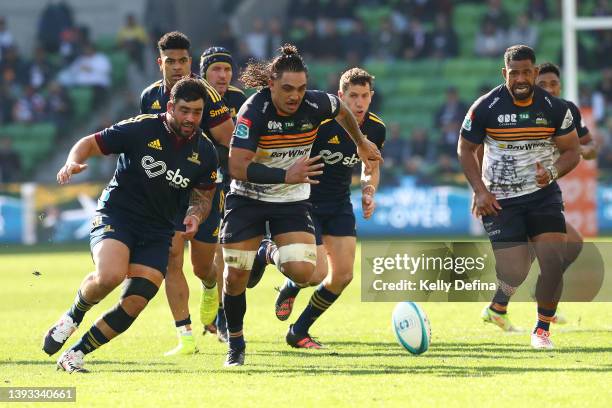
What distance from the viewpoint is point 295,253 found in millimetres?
8758

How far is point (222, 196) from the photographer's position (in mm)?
10297

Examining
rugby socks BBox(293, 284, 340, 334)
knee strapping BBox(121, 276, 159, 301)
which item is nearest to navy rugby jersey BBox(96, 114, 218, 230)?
knee strapping BBox(121, 276, 159, 301)

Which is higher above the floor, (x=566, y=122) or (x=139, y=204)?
(x=566, y=122)

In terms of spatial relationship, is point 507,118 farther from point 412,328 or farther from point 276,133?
point 276,133

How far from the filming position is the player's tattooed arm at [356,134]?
901 cm

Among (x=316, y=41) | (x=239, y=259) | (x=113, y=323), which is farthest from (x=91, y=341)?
(x=316, y=41)

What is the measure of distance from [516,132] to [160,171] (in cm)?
283

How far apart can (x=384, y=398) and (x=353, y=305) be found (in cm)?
641

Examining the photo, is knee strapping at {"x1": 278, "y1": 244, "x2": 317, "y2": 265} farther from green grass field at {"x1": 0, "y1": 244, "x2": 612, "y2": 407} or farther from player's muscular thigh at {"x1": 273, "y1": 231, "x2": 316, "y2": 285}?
green grass field at {"x1": 0, "y1": 244, "x2": 612, "y2": 407}

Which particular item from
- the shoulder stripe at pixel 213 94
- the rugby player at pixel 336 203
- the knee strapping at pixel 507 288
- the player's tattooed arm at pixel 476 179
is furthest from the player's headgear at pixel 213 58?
the knee strapping at pixel 507 288

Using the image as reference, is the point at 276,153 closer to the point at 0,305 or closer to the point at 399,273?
the point at 399,273

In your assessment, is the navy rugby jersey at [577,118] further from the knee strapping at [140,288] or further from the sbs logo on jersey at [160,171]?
the knee strapping at [140,288]

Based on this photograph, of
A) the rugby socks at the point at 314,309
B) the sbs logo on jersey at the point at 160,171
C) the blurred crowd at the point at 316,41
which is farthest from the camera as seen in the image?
the blurred crowd at the point at 316,41

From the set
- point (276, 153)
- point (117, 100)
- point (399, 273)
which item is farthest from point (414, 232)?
point (276, 153)
